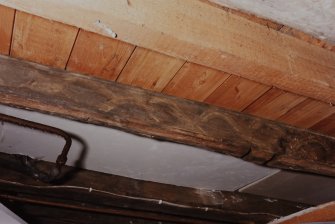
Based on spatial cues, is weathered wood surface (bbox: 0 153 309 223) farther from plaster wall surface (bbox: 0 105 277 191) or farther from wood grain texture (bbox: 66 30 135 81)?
wood grain texture (bbox: 66 30 135 81)

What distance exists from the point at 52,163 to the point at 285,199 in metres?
2.72

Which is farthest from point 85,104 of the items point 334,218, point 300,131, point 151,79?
point 334,218

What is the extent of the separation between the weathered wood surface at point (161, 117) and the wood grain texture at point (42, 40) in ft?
0.22

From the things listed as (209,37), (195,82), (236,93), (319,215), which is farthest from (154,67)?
(319,215)

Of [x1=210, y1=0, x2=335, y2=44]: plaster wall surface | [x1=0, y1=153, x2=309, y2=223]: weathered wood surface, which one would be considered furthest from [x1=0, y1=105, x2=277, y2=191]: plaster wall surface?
[x1=210, y1=0, x2=335, y2=44]: plaster wall surface

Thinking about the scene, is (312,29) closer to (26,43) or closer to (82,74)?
(82,74)

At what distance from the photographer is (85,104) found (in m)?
1.81

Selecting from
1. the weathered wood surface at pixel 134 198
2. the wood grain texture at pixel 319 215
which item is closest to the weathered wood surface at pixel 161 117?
the wood grain texture at pixel 319 215

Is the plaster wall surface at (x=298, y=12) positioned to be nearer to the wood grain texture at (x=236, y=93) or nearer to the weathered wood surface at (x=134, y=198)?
the wood grain texture at (x=236, y=93)

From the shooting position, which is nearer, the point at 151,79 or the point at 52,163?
the point at 151,79

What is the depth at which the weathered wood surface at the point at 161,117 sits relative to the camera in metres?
1.74

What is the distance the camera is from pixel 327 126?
7.75 ft

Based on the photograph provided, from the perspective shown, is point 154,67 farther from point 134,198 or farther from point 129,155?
point 134,198

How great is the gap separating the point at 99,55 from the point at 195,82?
60 cm
